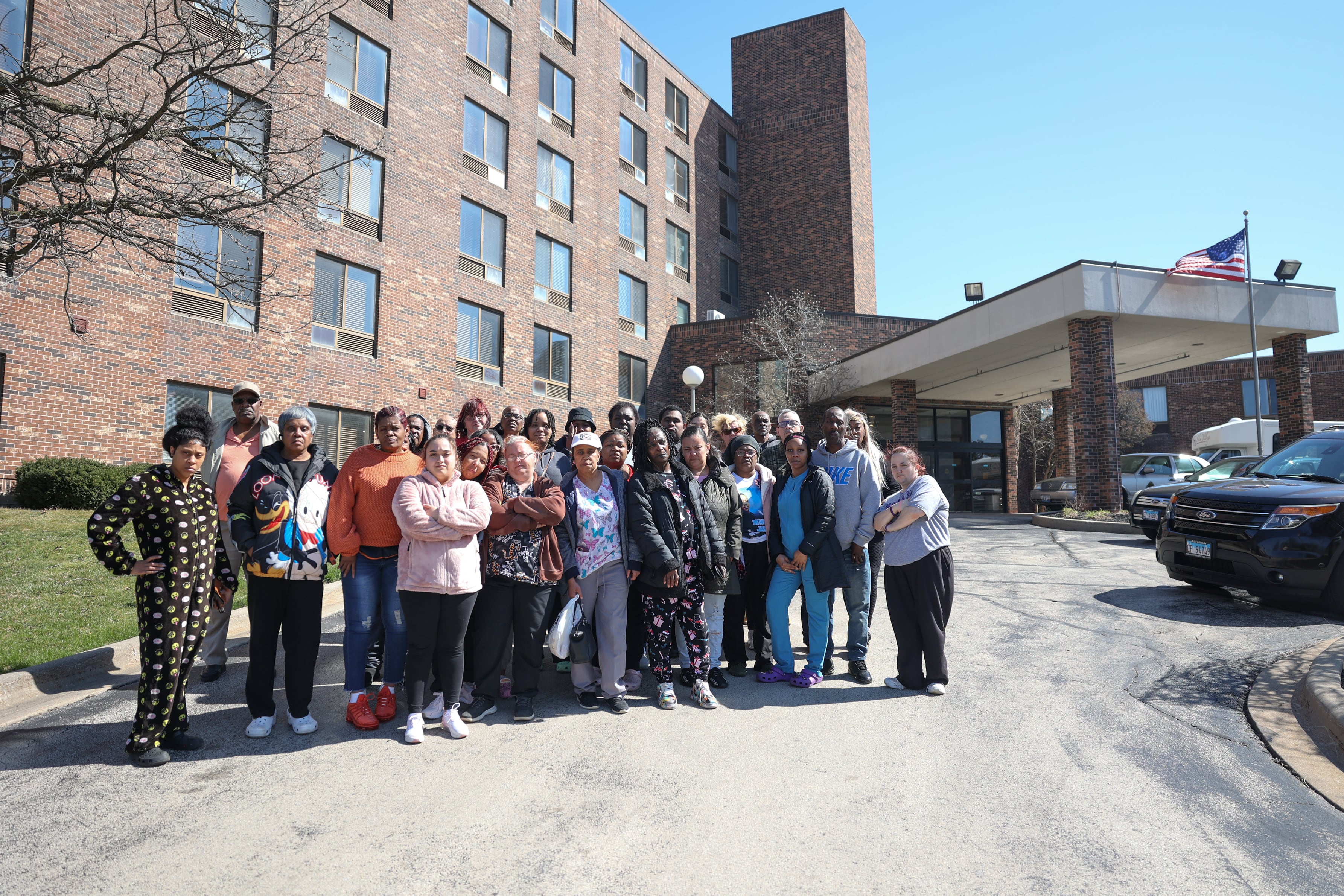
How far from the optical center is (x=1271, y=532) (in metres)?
7.29

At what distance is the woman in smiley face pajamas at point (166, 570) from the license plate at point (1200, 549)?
29.3 ft

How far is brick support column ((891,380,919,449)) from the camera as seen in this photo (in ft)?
78.0

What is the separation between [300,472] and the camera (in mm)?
4531

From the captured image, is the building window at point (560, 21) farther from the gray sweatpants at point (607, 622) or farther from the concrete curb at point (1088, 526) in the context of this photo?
the gray sweatpants at point (607, 622)

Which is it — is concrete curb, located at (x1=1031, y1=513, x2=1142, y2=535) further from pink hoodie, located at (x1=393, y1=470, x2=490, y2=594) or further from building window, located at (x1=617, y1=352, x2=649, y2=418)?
pink hoodie, located at (x1=393, y1=470, x2=490, y2=594)

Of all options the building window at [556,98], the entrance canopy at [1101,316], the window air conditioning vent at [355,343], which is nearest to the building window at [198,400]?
the window air conditioning vent at [355,343]

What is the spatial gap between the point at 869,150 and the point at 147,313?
1127 inches

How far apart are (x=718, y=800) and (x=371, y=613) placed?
8.02 ft

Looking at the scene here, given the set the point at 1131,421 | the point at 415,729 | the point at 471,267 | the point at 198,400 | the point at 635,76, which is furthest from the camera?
the point at 1131,421

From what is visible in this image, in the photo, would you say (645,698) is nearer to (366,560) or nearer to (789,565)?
(789,565)

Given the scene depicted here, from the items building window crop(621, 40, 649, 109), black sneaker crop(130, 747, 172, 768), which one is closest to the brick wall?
building window crop(621, 40, 649, 109)

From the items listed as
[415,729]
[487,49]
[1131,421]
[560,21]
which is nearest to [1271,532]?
[415,729]

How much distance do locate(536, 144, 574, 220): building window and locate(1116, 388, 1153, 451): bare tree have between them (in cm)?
2803

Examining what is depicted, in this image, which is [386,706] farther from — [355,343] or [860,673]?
[355,343]
